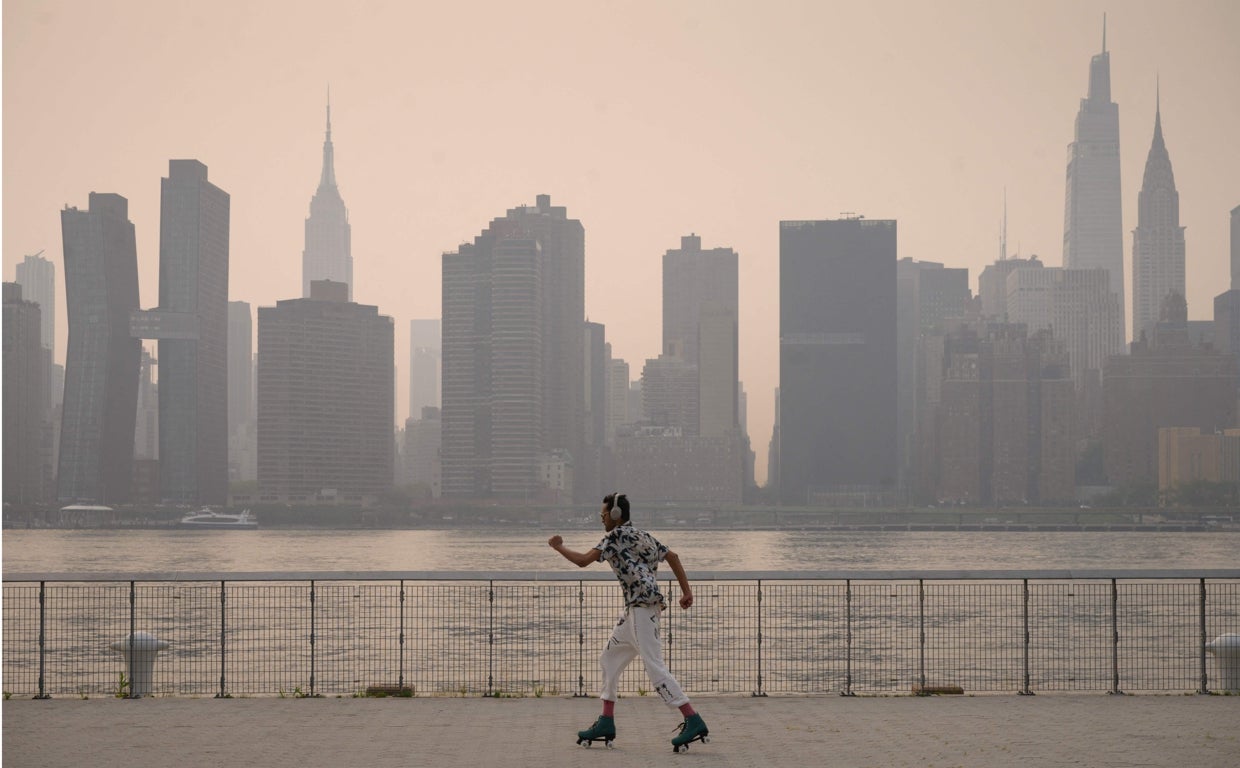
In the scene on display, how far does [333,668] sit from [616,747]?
15.5 m

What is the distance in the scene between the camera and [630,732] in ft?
36.3

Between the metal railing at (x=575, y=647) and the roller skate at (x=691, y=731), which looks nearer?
the roller skate at (x=691, y=731)

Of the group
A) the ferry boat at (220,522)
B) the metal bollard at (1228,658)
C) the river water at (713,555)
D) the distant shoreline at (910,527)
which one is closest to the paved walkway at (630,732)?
the metal bollard at (1228,658)

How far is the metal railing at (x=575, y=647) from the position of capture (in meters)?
13.5

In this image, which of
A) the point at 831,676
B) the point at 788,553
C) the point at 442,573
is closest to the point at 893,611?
the point at 831,676

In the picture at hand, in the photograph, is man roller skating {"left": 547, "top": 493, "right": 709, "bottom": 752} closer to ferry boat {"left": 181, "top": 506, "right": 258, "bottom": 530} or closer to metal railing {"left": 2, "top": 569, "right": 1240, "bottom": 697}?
metal railing {"left": 2, "top": 569, "right": 1240, "bottom": 697}

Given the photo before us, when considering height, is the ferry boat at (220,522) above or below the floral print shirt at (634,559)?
below

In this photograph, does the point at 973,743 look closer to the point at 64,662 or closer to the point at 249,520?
the point at 64,662

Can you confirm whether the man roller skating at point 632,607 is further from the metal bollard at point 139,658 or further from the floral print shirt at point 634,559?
the metal bollard at point 139,658

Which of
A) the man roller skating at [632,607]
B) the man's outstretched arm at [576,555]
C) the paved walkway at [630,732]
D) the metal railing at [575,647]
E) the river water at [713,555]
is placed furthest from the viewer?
the river water at [713,555]

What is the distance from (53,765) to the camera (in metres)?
9.34

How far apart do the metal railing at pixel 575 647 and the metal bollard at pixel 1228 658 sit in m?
0.36

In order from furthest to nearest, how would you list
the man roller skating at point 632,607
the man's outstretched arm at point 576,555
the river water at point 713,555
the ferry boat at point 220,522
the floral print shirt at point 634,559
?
1. the ferry boat at point 220,522
2. the river water at point 713,555
3. the floral print shirt at point 634,559
4. the man roller skating at point 632,607
5. the man's outstretched arm at point 576,555

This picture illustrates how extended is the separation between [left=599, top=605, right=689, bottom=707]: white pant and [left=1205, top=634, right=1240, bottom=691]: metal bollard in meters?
6.52
